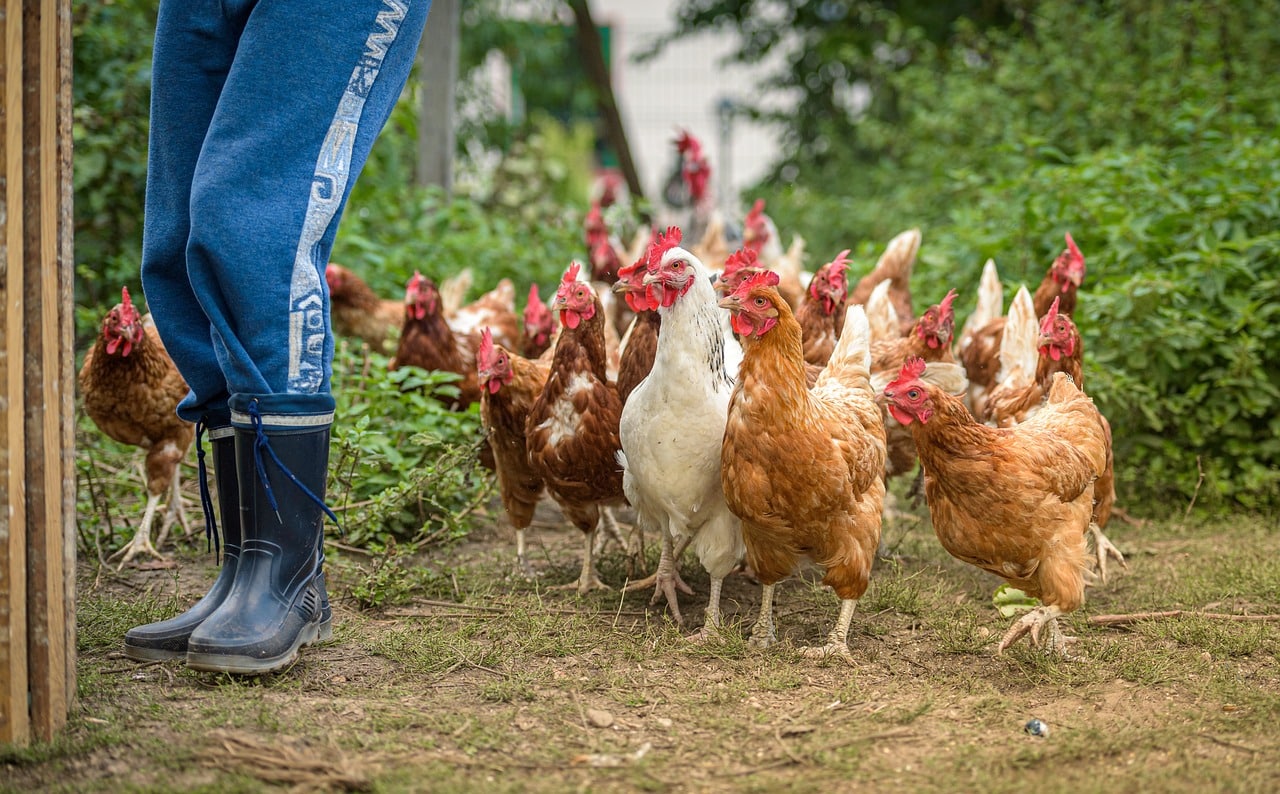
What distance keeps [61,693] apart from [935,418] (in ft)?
7.34

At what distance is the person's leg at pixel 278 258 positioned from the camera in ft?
7.89

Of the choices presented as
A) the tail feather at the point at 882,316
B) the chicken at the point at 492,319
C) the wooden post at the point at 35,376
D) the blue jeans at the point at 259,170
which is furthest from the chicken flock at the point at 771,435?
the wooden post at the point at 35,376

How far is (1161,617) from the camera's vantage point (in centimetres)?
325

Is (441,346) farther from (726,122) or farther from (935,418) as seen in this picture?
(726,122)

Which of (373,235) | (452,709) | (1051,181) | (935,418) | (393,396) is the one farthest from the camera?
(373,235)

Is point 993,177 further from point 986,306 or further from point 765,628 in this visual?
point 765,628

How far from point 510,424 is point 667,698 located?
60.3 inches

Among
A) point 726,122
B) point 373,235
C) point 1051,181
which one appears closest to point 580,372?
point 1051,181

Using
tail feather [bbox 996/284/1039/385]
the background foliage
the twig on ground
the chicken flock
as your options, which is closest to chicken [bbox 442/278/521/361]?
the background foliage

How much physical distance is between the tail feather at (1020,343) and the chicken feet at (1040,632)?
55.6 inches

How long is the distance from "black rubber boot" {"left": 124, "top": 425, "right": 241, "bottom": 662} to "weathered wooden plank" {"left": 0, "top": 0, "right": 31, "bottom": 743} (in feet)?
1.80

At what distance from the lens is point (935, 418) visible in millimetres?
3057

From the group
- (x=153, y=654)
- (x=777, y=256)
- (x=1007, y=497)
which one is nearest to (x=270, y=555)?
(x=153, y=654)

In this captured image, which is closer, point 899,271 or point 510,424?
point 510,424
